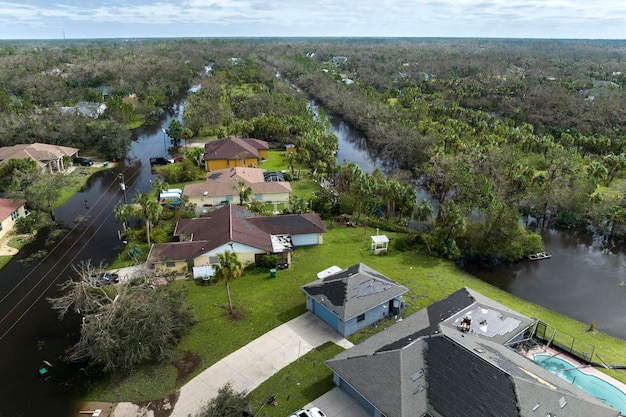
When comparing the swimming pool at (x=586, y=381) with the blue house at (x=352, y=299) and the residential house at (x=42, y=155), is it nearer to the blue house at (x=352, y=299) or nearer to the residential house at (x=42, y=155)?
the blue house at (x=352, y=299)

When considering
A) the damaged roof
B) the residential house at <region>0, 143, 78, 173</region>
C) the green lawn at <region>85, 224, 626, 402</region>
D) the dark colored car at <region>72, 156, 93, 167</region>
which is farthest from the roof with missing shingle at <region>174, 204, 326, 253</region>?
the dark colored car at <region>72, 156, 93, 167</region>

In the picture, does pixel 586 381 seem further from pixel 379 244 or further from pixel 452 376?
pixel 379 244

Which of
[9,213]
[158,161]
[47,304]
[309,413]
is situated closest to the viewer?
[309,413]

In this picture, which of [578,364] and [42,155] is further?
[42,155]

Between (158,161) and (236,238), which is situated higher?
(236,238)

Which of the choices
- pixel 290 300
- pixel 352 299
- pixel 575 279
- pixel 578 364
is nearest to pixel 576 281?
pixel 575 279

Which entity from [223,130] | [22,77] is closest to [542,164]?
[223,130]

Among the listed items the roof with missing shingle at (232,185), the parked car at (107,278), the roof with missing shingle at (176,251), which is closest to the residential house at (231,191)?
the roof with missing shingle at (232,185)

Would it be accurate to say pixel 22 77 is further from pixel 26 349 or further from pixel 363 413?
pixel 363 413
